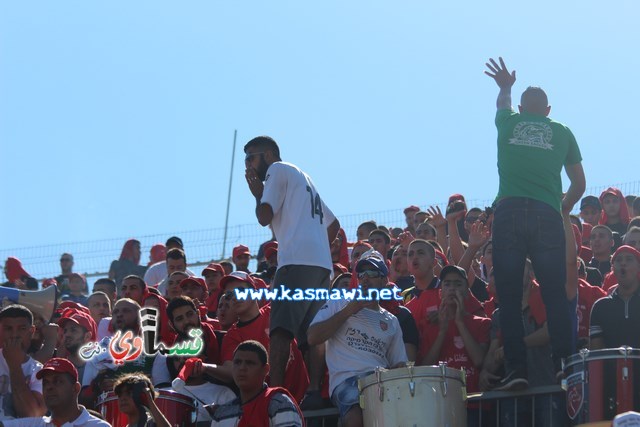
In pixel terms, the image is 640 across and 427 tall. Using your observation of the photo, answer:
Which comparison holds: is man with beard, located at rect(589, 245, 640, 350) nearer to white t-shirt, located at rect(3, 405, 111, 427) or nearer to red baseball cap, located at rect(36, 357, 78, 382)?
white t-shirt, located at rect(3, 405, 111, 427)

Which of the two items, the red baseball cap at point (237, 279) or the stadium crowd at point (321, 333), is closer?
the stadium crowd at point (321, 333)

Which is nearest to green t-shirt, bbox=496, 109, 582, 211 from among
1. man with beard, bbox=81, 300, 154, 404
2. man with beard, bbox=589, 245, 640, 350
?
man with beard, bbox=589, 245, 640, 350

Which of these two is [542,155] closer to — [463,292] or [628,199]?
[463,292]

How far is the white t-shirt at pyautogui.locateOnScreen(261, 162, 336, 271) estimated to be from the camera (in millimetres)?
11148

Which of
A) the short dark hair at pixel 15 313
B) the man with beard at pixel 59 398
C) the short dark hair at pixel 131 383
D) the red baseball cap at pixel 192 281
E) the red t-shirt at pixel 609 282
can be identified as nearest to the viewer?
the short dark hair at pixel 131 383

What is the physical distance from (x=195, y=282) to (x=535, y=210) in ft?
14.1

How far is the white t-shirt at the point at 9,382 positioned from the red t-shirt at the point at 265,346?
60.7 inches

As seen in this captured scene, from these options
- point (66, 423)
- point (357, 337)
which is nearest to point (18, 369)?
point (66, 423)

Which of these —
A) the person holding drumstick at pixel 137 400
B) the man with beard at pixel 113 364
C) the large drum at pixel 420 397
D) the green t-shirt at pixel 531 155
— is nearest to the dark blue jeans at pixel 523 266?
the green t-shirt at pixel 531 155

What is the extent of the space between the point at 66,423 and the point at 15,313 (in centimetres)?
134

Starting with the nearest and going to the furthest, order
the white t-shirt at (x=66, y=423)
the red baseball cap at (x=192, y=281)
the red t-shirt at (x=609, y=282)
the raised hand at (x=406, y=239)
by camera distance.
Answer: the white t-shirt at (x=66, y=423)
the red t-shirt at (x=609, y=282)
the red baseball cap at (x=192, y=281)
the raised hand at (x=406, y=239)

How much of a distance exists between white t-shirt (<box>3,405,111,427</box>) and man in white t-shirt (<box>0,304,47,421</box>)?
254 mm

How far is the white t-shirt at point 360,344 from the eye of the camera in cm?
1096

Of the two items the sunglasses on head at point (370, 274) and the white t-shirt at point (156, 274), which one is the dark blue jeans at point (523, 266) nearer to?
the sunglasses on head at point (370, 274)
